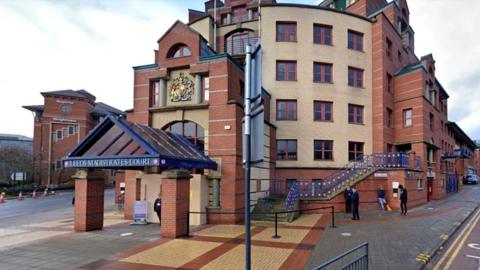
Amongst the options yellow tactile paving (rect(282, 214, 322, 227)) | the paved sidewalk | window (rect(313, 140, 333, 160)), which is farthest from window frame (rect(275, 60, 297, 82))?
the paved sidewalk

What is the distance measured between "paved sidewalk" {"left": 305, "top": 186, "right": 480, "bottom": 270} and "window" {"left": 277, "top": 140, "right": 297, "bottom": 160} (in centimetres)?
680

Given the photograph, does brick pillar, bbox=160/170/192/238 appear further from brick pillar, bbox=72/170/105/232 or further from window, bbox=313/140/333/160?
window, bbox=313/140/333/160

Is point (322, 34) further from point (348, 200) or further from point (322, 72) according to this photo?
point (348, 200)

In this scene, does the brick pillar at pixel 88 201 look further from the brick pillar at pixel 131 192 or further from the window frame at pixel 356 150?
the window frame at pixel 356 150

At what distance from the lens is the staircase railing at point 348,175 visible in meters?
21.9

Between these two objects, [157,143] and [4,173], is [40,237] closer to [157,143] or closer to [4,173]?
[157,143]

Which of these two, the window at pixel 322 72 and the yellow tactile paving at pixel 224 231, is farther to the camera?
the window at pixel 322 72

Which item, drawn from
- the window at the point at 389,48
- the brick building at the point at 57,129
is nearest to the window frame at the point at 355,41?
the window at the point at 389,48

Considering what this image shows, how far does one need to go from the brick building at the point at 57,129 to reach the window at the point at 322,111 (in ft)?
144

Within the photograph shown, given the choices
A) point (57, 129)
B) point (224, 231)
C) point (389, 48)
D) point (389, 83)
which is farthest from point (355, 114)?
point (57, 129)

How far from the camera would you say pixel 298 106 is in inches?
1027

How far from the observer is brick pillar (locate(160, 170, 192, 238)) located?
1353cm

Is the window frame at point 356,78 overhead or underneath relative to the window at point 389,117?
overhead

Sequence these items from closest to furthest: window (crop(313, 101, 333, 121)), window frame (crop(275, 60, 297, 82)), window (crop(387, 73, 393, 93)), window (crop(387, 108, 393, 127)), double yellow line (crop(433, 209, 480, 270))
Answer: double yellow line (crop(433, 209, 480, 270)) → window frame (crop(275, 60, 297, 82)) → window (crop(313, 101, 333, 121)) → window (crop(387, 108, 393, 127)) → window (crop(387, 73, 393, 93))
